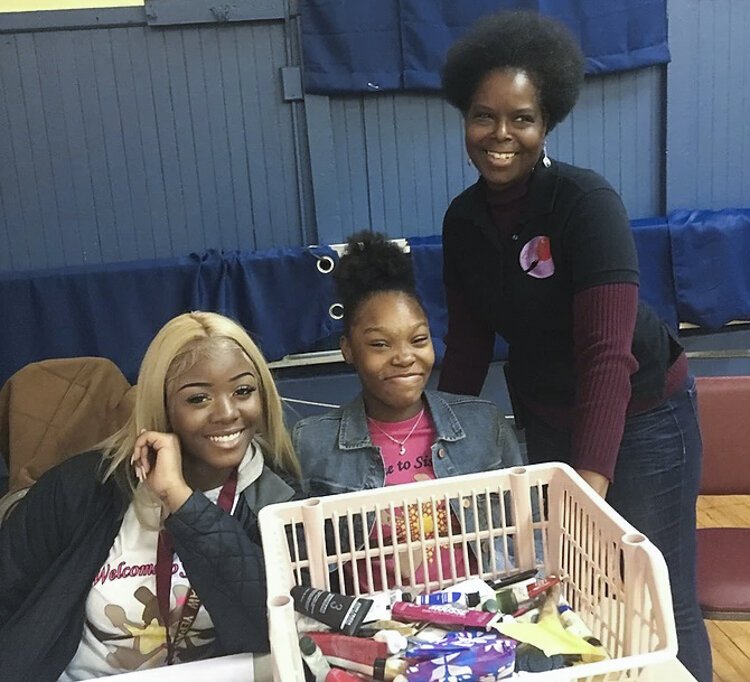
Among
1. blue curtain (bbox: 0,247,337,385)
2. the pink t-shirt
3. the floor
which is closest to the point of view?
the pink t-shirt

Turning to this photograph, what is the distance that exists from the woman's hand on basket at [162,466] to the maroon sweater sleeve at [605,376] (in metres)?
0.56

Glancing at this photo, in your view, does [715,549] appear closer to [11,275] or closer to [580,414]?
[580,414]

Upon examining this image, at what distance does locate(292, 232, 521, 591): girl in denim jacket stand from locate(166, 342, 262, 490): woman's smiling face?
14 centimetres

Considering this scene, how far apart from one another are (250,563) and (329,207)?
6.63 feet

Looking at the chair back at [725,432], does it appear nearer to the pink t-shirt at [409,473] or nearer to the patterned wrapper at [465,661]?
the pink t-shirt at [409,473]

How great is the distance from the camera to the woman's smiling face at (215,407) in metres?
1.19

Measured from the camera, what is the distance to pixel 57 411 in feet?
5.87

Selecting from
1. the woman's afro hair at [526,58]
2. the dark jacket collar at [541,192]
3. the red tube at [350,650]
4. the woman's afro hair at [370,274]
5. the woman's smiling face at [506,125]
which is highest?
the woman's afro hair at [526,58]

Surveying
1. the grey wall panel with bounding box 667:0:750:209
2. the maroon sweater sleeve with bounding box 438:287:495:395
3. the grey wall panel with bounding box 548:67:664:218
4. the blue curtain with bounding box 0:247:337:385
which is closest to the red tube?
the maroon sweater sleeve with bounding box 438:287:495:395

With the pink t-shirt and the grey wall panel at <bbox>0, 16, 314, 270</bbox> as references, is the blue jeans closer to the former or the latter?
the pink t-shirt

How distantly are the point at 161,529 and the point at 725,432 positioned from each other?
1.21m

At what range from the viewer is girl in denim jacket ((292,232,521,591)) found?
4.17ft

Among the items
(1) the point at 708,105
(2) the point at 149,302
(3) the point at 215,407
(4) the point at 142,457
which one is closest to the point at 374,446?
(3) the point at 215,407

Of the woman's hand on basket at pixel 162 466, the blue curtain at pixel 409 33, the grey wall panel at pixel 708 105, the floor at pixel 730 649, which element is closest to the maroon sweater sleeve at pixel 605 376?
the woman's hand on basket at pixel 162 466
